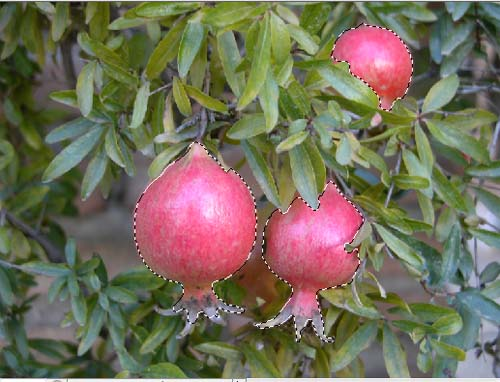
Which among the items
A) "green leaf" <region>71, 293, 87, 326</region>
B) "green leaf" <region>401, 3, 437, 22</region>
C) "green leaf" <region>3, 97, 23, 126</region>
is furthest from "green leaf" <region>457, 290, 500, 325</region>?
"green leaf" <region>3, 97, 23, 126</region>

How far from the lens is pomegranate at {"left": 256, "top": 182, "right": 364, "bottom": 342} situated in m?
0.61

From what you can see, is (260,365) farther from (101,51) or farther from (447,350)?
(101,51)

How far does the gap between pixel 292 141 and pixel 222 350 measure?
11.9 inches

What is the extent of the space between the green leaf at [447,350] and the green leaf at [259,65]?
34cm

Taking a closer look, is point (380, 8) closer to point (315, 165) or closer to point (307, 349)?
point (315, 165)

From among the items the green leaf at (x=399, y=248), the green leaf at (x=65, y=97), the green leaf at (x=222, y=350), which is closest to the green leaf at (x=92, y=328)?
the green leaf at (x=222, y=350)

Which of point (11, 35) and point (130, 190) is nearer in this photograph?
point (11, 35)

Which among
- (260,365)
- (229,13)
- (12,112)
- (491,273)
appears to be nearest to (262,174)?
(229,13)

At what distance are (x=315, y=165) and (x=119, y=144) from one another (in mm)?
226

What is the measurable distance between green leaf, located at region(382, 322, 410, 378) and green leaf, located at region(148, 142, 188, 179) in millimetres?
303

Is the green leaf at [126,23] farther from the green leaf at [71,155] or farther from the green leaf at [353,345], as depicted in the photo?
the green leaf at [353,345]

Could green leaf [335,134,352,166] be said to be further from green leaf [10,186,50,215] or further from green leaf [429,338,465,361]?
green leaf [10,186,50,215]

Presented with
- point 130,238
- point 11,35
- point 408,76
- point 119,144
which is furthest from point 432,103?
point 130,238

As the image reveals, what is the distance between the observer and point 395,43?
2.36 feet
